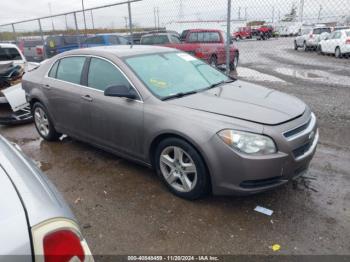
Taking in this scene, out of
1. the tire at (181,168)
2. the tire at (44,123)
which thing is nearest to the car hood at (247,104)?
the tire at (181,168)

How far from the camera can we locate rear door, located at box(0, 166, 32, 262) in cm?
117

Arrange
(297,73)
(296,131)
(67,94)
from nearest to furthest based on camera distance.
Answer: (296,131), (67,94), (297,73)

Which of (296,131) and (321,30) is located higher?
(296,131)

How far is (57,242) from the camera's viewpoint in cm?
129

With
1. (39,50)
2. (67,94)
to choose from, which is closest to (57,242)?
(67,94)

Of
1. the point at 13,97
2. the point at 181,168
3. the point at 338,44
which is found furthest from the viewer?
the point at 338,44

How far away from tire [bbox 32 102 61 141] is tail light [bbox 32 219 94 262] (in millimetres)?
4213

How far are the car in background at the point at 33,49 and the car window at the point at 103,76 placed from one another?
10.9m

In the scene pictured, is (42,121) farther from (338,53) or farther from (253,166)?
(338,53)

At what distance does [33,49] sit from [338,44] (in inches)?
646

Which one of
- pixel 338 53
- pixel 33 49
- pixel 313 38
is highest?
pixel 33 49

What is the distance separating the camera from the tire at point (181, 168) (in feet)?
10.5

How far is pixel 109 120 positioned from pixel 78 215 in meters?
1.24

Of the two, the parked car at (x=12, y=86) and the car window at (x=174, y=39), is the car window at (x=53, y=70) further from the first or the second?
the car window at (x=174, y=39)
